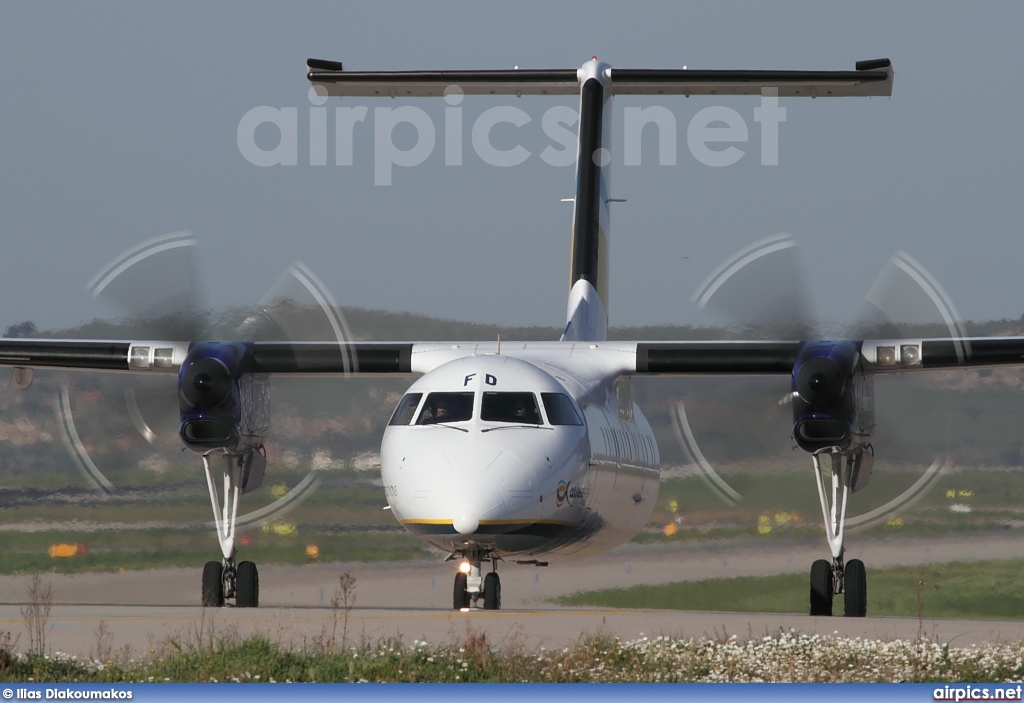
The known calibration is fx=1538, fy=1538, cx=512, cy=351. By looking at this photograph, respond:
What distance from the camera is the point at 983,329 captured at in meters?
26.6

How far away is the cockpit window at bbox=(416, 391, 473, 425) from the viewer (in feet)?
50.5

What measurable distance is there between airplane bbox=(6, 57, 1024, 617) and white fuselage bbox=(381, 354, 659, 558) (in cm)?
2

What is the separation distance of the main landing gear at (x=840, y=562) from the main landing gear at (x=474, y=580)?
482cm

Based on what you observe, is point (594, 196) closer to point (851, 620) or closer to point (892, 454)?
point (892, 454)

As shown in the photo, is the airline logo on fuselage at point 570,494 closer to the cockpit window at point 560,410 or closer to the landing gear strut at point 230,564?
the cockpit window at point 560,410

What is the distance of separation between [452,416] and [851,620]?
4936mm

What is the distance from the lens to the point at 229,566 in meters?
19.9

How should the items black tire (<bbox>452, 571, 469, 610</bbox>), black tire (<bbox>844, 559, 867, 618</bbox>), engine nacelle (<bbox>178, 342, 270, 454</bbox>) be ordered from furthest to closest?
black tire (<bbox>844, 559, 867, 618</bbox>)
engine nacelle (<bbox>178, 342, 270, 454</bbox>)
black tire (<bbox>452, 571, 469, 610</bbox>)

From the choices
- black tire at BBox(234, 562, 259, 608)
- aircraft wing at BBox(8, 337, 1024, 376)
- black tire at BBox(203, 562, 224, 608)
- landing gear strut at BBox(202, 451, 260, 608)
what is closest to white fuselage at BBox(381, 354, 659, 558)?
aircraft wing at BBox(8, 337, 1024, 376)

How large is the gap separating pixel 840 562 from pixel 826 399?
109 inches

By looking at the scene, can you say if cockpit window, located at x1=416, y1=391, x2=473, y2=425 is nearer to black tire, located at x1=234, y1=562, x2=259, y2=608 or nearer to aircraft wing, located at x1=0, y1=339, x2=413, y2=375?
aircraft wing, located at x1=0, y1=339, x2=413, y2=375

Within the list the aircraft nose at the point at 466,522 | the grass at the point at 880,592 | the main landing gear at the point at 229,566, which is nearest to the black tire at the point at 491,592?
the aircraft nose at the point at 466,522

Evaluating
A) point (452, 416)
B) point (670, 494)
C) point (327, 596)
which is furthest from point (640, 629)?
point (670, 494)

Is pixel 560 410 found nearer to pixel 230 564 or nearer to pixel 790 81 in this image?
pixel 230 564
